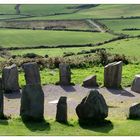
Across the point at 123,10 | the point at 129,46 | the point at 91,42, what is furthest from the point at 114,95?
the point at 123,10

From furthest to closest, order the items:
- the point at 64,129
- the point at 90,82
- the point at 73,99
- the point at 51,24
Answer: the point at 51,24 → the point at 90,82 → the point at 73,99 → the point at 64,129

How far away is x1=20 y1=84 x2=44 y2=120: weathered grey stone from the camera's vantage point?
2406 cm

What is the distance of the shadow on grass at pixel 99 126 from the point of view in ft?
72.7

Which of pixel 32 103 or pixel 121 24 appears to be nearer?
pixel 32 103

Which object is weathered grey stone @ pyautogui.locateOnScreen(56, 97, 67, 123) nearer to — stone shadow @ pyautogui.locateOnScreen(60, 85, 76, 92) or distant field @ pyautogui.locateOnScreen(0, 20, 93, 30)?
stone shadow @ pyautogui.locateOnScreen(60, 85, 76, 92)

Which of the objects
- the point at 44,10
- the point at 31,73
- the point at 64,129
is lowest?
the point at 64,129

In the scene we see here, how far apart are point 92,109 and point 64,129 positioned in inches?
94.9

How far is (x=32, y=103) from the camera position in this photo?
957 inches

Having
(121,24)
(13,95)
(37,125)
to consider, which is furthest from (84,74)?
(121,24)

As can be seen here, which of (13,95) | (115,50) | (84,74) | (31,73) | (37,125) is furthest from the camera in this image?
(115,50)

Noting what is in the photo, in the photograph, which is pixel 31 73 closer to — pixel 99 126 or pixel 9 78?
pixel 9 78

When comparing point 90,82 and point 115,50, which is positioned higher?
point 115,50

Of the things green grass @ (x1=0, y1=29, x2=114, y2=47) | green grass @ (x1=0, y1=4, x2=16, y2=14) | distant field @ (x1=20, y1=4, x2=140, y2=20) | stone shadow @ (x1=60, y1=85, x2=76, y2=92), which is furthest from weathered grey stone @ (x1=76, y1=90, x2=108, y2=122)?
green grass @ (x1=0, y1=4, x2=16, y2=14)

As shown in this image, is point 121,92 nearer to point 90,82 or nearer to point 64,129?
point 90,82
